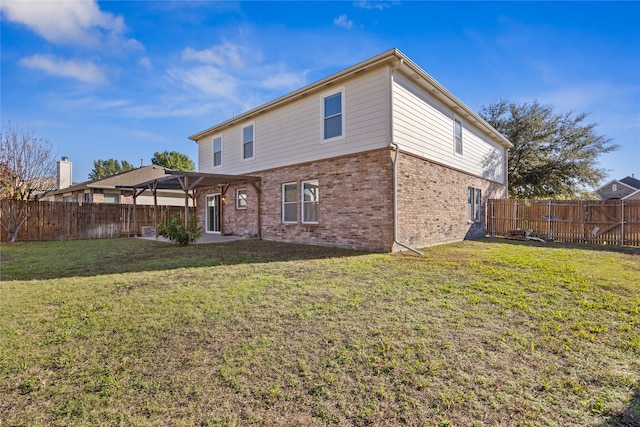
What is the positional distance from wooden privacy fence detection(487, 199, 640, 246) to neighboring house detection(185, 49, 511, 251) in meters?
1.24

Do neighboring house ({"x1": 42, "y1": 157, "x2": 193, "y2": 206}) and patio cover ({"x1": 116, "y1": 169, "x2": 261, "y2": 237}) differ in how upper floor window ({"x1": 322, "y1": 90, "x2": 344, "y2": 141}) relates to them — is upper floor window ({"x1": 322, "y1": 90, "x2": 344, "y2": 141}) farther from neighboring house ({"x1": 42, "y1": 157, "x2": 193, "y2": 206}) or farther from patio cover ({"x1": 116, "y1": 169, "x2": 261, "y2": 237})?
neighboring house ({"x1": 42, "y1": 157, "x2": 193, "y2": 206})

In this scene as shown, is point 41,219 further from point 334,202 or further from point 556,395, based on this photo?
point 556,395

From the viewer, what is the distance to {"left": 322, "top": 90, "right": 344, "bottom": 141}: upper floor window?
30.9ft

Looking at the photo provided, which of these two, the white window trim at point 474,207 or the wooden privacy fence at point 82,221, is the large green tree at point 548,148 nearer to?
the white window trim at point 474,207

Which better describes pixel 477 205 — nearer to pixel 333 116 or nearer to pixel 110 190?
pixel 333 116

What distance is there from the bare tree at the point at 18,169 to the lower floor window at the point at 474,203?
63.2 feet

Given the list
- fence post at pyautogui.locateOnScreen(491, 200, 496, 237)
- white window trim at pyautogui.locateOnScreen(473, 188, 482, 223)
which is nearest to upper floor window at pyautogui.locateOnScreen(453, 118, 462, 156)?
white window trim at pyautogui.locateOnScreen(473, 188, 482, 223)

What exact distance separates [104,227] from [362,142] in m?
14.2

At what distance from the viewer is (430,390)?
216 centimetres

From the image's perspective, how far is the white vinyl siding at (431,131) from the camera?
8.76m

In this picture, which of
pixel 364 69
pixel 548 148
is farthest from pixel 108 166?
pixel 548 148

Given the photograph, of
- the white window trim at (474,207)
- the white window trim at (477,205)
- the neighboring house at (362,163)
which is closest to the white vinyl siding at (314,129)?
the neighboring house at (362,163)

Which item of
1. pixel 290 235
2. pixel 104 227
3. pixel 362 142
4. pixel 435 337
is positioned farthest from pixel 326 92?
pixel 104 227

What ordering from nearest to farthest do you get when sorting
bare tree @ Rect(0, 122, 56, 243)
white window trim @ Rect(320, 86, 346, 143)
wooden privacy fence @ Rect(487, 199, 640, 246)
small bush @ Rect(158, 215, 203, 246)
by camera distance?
white window trim @ Rect(320, 86, 346, 143)
small bush @ Rect(158, 215, 203, 246)
wooden privacy fence @ Rect(487, 199, 640, 246)
bare tree @ Rect(0, 122, 56, 243)
